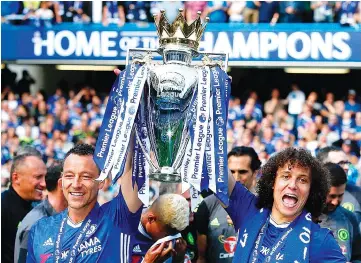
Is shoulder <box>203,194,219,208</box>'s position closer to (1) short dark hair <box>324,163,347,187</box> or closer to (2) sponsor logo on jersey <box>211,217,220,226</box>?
(2) sponsor logo on jersey <box>211,217,220,226</box>

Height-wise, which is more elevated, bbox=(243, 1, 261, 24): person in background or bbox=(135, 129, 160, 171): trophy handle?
bbox=(243, 1, 261, 24): person in background

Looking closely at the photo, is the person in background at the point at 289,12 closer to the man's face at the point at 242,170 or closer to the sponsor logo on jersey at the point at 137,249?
the man's face at the point at 242,170

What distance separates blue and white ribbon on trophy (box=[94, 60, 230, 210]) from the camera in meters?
5.15

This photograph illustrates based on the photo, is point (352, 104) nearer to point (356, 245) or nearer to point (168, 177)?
point (356, 245)

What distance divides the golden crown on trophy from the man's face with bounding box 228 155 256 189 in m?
2.20

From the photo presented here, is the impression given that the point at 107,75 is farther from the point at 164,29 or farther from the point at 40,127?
the point at 164,29

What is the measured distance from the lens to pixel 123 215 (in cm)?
546

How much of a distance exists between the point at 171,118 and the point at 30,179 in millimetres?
2667

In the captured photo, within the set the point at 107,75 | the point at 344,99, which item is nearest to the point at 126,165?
the point at 344,99

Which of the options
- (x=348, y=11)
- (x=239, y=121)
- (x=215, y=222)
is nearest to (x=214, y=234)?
(x=215, y=222)

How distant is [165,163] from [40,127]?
12653mm

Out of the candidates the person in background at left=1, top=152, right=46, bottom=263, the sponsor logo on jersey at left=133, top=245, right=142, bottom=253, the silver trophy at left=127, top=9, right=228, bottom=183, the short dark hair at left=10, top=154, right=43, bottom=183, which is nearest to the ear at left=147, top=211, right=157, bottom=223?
the sponsor logo on jersey at left=133, top=245, right=142, bottom=253

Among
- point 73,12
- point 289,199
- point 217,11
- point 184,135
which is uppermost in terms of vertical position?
point 73,12

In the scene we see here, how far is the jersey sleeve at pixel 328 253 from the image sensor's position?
507 cm
